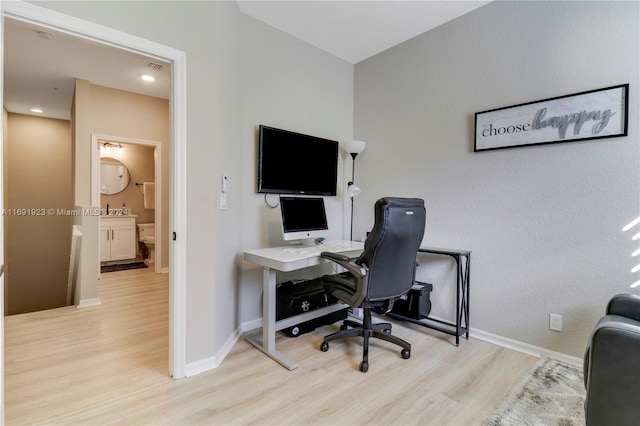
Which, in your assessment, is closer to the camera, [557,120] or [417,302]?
[557,120]

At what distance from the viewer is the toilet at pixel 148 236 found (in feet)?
18.8

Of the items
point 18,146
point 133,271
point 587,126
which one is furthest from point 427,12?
point 18,146

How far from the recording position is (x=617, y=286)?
210 centimetres

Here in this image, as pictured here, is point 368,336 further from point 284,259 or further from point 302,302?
point 284,259

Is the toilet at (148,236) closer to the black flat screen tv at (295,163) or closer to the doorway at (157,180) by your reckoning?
the doorway at (157,180)

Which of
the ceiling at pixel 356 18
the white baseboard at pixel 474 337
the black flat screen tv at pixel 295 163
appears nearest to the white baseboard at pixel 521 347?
the white baseboard at pixel 474 337

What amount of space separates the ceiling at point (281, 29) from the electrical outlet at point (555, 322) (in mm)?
2626

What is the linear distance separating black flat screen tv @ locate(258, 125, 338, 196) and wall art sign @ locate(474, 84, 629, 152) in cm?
149

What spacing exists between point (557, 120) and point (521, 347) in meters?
1.79

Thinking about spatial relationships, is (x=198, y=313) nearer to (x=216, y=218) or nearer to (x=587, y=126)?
(x=216, y=218)

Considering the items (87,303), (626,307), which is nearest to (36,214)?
(87,303)

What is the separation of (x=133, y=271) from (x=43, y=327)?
2.29 meters

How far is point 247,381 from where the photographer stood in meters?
2.03

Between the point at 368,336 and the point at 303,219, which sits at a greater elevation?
the point at 303,219
